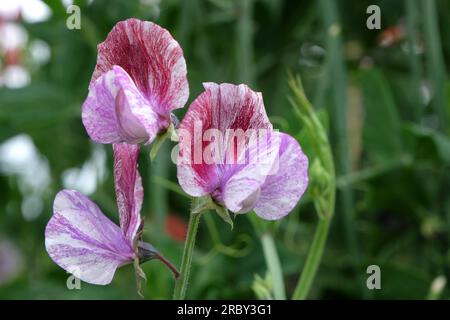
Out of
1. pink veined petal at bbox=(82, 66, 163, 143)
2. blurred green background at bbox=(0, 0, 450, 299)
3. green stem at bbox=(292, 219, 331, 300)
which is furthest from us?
blurred green background at bbox=(0, 0, 450, 299)

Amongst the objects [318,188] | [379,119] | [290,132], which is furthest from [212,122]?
[379,119]

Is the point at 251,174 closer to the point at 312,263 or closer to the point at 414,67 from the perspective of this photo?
the point at 312,263

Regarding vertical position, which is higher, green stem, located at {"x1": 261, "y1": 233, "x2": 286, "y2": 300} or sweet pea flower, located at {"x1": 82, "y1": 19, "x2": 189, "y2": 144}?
sweet pea flower, located at {"x1": 82, "y1": 19, "x2": 189, "y2": 144}

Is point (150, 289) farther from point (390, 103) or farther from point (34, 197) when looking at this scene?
point (34, 197)

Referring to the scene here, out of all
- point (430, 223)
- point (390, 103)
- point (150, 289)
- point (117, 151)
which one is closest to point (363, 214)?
point (430, 223)

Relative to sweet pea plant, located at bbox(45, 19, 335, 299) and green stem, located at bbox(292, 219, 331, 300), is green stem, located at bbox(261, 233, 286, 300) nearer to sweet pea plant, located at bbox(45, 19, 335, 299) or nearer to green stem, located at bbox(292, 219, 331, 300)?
green stem, located at bbox(292, 219, 331, 300)

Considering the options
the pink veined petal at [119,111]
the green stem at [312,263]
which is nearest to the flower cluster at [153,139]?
the pink veined petal at [119,111]

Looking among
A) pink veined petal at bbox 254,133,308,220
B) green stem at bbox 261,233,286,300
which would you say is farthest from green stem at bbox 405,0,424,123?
pink veined petal at bbox 254,133,308,220
